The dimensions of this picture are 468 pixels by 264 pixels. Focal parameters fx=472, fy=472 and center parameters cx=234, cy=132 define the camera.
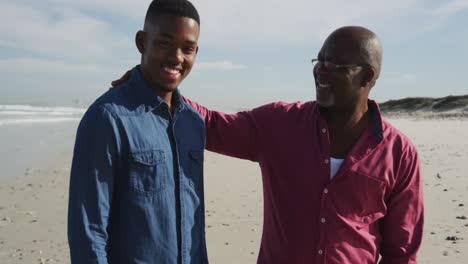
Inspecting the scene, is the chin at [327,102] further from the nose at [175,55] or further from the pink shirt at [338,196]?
the nose at [175,55]

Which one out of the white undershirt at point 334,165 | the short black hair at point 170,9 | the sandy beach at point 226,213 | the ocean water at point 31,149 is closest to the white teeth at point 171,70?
the short black hair at point 170,9

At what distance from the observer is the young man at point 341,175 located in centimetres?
259

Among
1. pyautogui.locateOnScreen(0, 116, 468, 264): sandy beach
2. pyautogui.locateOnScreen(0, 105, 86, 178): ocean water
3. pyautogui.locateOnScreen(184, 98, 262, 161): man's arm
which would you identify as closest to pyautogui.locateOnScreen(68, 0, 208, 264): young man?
pyautogui.locateOnScreen(184, 98, 262, 161): man's arm

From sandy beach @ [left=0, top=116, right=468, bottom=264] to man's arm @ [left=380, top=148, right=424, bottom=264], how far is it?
91.9 inches

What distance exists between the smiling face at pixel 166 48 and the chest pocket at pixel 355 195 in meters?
1.05

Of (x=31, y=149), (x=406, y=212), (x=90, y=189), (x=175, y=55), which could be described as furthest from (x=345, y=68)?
(x=31, y=149)

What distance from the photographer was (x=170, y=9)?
228 cm

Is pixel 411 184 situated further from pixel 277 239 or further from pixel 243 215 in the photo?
pixel 243 215

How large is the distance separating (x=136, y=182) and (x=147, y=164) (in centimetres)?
10

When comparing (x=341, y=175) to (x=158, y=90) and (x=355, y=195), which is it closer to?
(x=355, y=195)

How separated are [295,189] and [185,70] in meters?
0.90

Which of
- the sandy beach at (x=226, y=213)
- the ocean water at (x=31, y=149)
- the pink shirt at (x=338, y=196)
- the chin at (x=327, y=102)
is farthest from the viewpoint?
the ocean water at (x=31, y=149)

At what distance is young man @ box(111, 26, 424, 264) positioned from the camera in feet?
8.50

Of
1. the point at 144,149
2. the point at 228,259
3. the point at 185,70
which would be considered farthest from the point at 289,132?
the point at 228,259
